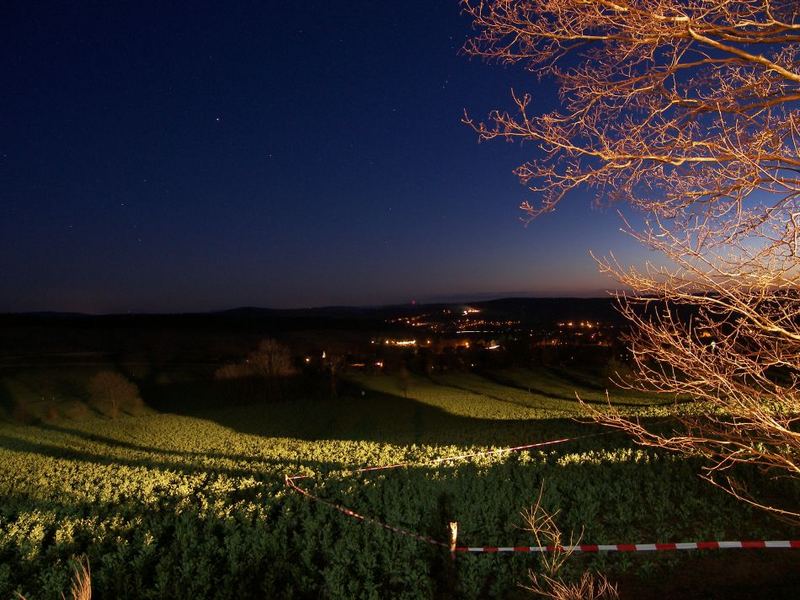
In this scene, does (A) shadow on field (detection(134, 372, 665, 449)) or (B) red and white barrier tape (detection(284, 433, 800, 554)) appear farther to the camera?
(A) shadow on field (detection(134, 372, 665, 449))

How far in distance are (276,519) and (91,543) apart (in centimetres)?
241

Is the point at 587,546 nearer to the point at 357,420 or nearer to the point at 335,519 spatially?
the point at 335,519

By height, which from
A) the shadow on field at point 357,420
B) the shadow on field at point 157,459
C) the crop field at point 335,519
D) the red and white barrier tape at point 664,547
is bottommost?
the shadow on field at point 357,420

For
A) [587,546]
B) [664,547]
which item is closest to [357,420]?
[587,546]

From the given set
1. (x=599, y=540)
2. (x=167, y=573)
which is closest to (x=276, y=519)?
(x=167, y=573)

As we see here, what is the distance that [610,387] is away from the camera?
35.7 m

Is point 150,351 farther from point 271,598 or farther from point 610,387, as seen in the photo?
point 271,598

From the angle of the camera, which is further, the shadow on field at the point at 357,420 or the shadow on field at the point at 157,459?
the shadow on field at the point at 357,420

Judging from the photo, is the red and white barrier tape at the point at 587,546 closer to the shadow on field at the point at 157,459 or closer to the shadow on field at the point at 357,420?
the shadow on field at the point at 157,459

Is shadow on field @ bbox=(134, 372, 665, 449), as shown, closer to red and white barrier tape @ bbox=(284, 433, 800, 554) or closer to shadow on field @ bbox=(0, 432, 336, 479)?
shadow on field @ bbox=(0, 432, 336, 479)

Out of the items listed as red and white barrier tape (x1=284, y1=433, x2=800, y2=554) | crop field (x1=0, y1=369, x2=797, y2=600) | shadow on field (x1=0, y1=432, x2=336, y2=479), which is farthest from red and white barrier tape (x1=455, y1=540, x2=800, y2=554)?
shadow on field (x1=0, y1=432, x2=336, y2=479)

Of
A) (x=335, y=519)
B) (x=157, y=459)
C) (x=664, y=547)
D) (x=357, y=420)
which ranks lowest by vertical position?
(x=357, y=420)

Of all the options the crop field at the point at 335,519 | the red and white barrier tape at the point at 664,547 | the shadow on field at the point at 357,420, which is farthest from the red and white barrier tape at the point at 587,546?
the shadow on field at the point at 357,420

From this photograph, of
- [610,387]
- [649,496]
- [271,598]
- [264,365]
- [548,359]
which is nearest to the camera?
[271,598]
